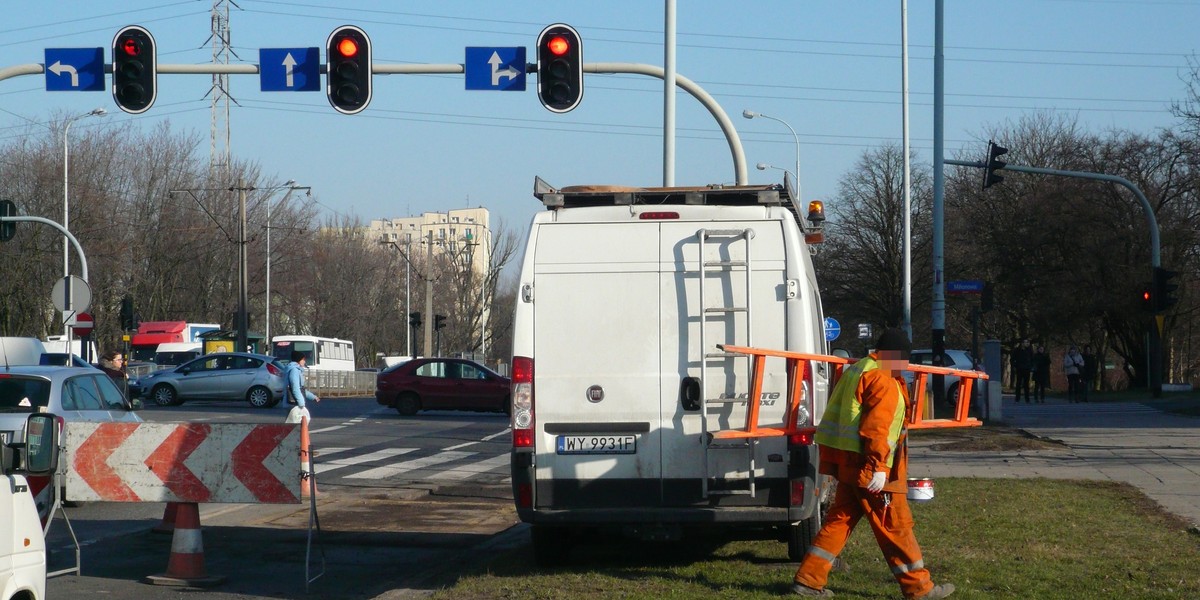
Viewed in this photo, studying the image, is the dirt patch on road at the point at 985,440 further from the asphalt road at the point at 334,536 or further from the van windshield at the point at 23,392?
the van windshield at the point at 23,392

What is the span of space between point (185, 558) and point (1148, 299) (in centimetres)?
2644

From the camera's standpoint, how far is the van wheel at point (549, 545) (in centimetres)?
912

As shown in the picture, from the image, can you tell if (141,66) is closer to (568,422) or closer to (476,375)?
(568,422)

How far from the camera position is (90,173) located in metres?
58.1

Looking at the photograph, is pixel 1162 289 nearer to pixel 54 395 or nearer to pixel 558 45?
pixel 558 45

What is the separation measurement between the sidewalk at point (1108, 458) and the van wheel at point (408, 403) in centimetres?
1436

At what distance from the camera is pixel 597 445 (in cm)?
862

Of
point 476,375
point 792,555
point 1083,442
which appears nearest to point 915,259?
point 476,375

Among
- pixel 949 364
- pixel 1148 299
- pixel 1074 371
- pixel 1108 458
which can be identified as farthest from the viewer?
pixel 1074 371

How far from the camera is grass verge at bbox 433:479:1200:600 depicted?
7.94 metres

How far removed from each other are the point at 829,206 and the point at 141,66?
162 feet

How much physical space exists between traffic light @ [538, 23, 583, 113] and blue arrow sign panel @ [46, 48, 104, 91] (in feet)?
17.8

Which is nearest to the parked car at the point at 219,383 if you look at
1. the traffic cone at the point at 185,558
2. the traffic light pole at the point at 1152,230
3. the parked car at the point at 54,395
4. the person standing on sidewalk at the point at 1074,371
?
the traffic light pole at the point at 1152,230

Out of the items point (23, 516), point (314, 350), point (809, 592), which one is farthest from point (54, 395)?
point (314, 350)
